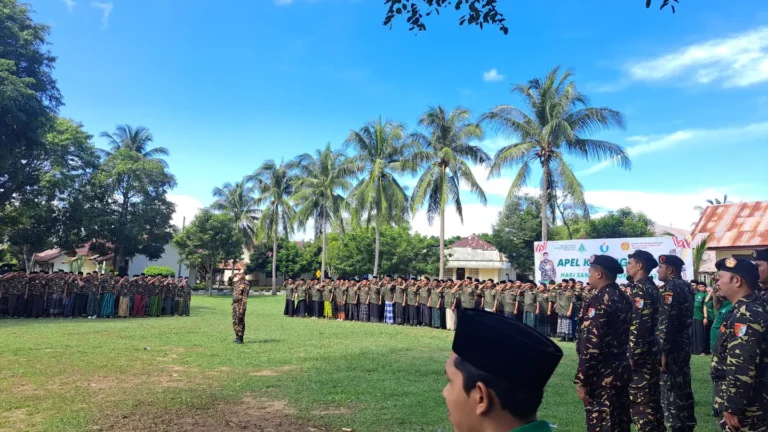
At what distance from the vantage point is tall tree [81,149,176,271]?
33.3 meters

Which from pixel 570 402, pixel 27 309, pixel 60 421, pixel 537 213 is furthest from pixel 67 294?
pixel 537 213

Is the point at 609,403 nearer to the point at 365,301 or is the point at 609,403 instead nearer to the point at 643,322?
the point at 643,322

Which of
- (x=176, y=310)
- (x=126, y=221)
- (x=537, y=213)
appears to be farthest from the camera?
(x=537, y=213)

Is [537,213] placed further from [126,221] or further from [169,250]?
[169,250]

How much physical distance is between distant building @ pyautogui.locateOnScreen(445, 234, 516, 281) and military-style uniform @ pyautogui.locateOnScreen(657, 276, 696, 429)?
1466 inches

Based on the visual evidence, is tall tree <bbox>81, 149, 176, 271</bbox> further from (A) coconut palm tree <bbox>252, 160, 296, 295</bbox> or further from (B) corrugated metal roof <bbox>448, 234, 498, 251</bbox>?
(B) corrugated metal roof <bbox>448, 234, 498, 251</bbox>

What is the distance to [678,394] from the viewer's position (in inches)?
209

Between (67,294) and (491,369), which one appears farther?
(67,294)

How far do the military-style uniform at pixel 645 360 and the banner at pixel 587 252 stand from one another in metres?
11.3

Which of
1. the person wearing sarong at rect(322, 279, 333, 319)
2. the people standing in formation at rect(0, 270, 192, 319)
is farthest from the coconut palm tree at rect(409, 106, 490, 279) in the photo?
the people standing in formation at rect(0, 270, 192, 319)

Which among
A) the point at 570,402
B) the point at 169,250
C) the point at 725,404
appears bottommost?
the point at 570,402

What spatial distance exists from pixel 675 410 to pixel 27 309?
19.6 metres

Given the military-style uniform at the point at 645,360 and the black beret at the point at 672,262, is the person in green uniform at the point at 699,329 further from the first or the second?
the military-style uniform at the point at 645,360

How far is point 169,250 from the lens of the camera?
52344 mm
